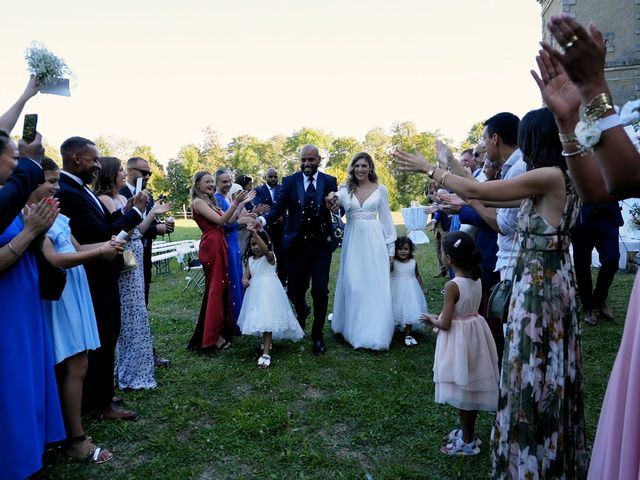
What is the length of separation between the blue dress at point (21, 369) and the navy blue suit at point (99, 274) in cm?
Answer: 72

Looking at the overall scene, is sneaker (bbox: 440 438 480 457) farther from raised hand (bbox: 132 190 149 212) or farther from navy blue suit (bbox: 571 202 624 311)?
navy blue suit (bbox: 571 202 624 311)

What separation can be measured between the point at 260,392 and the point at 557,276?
10.3 ft

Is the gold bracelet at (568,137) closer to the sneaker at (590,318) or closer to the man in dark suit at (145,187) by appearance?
the man in dark suit at (145,187)

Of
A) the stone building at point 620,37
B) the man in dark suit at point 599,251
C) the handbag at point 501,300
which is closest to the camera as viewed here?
the handbag at point 501,300

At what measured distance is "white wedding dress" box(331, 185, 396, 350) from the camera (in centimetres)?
576

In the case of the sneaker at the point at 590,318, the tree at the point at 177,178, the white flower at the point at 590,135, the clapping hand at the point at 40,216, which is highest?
the tree at the point at 177,178

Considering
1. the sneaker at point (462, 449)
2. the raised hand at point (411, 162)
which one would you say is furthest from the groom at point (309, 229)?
the raised hand at point (411, 162)

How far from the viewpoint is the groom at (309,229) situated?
5730mm

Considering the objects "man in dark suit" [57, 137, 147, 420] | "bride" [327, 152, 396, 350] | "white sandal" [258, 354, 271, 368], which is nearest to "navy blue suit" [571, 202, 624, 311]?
"bride" [327, 152, 396, 350]

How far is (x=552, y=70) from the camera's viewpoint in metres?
1.62

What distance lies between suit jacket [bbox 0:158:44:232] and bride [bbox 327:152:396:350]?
3.68 meters

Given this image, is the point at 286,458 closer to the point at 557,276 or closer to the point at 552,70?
the point at 557,276

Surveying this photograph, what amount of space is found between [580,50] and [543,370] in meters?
A: 1.78

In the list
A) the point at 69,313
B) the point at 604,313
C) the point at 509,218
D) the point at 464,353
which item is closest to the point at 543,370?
the point at 464,353
